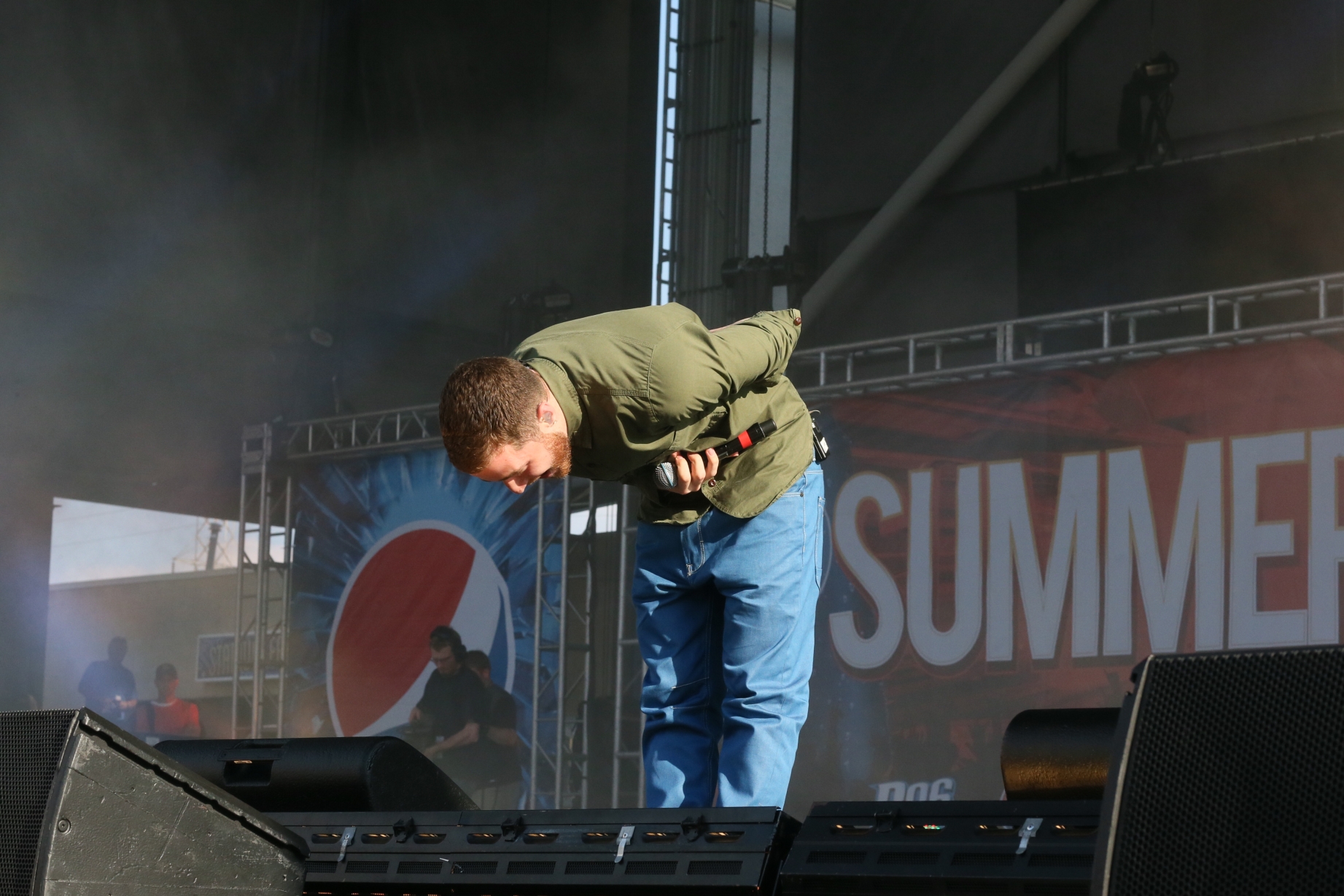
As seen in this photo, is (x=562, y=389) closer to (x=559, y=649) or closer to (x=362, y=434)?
(x=559, y=649)

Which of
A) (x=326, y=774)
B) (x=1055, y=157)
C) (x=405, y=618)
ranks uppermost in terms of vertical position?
(x=1055, y=157)

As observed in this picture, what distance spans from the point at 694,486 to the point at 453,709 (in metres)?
3.93

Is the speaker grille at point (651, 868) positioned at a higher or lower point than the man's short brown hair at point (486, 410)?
lower

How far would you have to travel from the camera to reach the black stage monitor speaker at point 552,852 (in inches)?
51.8

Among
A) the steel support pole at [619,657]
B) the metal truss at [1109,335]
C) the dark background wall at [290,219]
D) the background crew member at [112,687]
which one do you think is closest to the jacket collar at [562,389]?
the metal truss at [1109,335]

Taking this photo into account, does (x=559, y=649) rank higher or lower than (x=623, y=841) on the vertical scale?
higher

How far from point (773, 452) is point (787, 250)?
137 inches

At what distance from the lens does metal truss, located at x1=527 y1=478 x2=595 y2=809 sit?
17.5ft

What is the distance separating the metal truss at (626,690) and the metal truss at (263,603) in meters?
1.72

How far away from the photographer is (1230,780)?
2.70 feet

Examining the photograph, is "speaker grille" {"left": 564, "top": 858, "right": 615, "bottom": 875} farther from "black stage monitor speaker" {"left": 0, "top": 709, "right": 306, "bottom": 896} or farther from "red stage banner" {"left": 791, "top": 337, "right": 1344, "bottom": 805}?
"red stage banner" {"left": 791, "top": 337, "right": 1344, "bottom": 805}

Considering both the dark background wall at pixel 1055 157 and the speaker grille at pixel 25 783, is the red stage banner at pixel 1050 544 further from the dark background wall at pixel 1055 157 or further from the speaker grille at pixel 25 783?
the speaker grille at pixel 25 783

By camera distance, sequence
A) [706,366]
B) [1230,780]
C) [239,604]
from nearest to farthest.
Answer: [1230,780] < [706,366] < [239,604]

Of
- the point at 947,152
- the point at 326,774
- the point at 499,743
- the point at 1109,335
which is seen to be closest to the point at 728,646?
the point at 326,774
